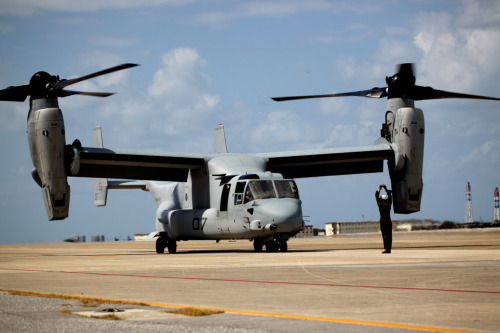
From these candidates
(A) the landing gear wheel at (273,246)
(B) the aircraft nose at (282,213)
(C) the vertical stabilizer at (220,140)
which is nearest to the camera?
(B) the aircraft nose at (282,213)

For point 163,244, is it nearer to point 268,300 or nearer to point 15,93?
point 15,93

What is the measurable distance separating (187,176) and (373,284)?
2302cm

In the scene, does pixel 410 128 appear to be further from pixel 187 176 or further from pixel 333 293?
pixel 333 293

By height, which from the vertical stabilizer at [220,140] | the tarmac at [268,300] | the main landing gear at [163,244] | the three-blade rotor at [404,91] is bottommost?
the tarmac at [268,300]

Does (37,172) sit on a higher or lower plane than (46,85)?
lower

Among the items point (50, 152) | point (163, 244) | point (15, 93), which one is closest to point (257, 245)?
point (163, 244)

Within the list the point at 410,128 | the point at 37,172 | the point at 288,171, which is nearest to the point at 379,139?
the point at 410,128

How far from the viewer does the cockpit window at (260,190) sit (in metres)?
27.5

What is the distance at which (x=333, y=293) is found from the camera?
33.4ft

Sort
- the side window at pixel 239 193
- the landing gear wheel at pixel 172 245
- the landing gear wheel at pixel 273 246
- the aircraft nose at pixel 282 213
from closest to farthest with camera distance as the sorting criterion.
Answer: the aircraft nose at pixel 282 213 → the landing gear wheel at pixel 273 246 → the side window at pixel 239 193 → the landing gear wheel at pixel 172 245

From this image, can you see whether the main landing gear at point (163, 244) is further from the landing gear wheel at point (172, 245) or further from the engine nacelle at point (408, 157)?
the engine nacelle at point (408, 157)

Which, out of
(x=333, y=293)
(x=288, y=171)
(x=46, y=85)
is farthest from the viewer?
(x=288, y=171)

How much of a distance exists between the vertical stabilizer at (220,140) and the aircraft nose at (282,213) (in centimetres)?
1072

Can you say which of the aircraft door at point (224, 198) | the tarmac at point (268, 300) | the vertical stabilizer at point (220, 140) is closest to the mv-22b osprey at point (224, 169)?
the aircraft door at point (224, 198)
